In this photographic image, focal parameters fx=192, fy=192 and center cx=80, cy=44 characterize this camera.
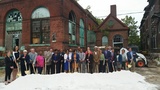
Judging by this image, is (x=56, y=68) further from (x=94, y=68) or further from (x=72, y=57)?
(x=94, y=68)

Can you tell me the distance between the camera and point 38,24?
62.7 ft

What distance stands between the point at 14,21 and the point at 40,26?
342cm

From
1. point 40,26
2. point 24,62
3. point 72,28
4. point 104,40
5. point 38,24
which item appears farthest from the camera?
point 104,40

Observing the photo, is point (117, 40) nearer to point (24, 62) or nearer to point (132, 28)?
point (132, 28)

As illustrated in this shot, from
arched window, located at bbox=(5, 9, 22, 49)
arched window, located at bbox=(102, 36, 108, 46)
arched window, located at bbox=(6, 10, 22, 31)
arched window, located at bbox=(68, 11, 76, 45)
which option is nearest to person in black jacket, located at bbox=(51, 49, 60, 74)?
arched window, located at bbox=(68, 11, 76, 45)

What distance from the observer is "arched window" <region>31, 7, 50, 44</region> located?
18.7 meters

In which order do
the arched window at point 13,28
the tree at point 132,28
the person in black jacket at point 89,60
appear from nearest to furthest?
the person in black jacket at point 89,60, the arched window at point 13,28, the tree at point 132,28

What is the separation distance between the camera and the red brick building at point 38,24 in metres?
18.0

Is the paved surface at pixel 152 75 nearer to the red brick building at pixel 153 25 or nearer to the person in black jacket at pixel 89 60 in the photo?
the person in black jacket at pixel 89 60

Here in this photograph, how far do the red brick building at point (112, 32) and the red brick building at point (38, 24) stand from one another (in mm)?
12788

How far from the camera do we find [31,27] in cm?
1928

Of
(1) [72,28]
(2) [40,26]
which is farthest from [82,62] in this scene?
(1) [72,28]

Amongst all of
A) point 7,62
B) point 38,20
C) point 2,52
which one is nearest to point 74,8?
point 38,20

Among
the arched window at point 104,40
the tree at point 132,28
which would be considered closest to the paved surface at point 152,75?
the arched window at point 104,40
